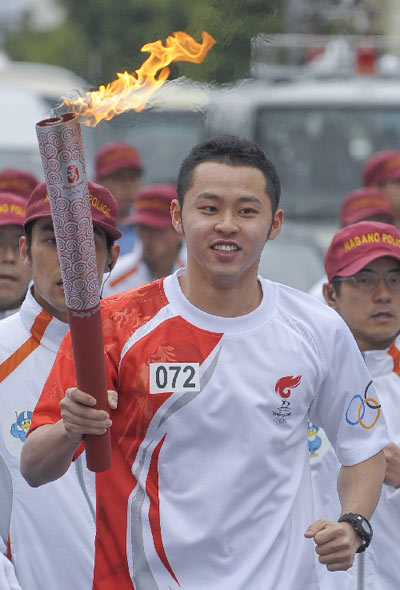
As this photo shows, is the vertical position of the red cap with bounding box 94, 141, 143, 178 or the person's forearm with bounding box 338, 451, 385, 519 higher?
the red cap with bounding box 94, 141, 143, 178

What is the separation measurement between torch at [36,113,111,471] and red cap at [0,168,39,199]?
3368 millimetres

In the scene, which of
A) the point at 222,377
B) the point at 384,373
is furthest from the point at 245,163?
the point at 384,373

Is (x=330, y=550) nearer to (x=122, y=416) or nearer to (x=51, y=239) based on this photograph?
(x=122, y=416)

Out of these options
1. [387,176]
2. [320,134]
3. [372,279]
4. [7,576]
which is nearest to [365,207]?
[387,176]

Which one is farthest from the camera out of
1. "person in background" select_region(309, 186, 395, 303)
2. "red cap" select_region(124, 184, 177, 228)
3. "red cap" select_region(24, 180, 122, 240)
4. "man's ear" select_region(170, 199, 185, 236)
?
"red cap" select_region(124, 184, 177, 228)

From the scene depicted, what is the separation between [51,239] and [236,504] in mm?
1084

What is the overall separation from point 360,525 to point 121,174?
4310mm

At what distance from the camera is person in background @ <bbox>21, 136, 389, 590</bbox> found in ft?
9.20

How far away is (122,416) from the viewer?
9.30 ft

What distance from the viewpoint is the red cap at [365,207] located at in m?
5.61

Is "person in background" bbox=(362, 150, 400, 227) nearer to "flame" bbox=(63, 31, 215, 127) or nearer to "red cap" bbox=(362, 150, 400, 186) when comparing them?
"red cap" bbox=(362, 150, 400, 186)

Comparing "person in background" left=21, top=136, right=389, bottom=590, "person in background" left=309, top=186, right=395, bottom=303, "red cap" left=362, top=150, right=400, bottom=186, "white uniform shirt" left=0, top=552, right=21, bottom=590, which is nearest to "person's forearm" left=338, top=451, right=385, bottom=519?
"person in background" left=21, top=136, right=389, bottom=590

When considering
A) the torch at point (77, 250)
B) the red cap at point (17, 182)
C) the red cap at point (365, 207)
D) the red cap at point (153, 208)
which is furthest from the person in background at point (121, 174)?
the torch at point (77, 250)

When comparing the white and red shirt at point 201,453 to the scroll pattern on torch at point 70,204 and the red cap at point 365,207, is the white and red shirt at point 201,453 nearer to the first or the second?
the scroll pattern on torch at point 70,204
